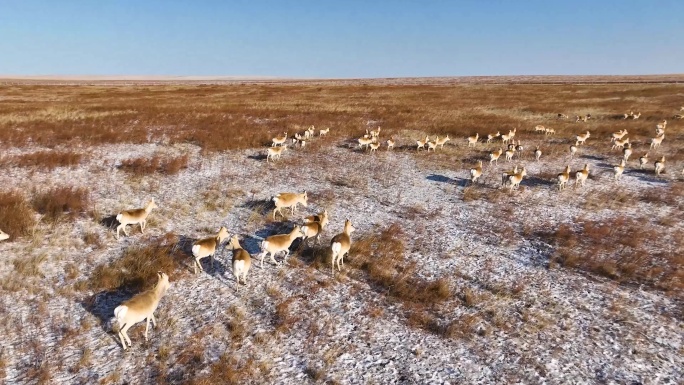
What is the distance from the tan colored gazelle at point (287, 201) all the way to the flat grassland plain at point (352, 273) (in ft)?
1.79

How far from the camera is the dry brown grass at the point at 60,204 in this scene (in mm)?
18000

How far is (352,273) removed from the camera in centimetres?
1460

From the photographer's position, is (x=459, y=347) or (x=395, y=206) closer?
(x=459, y=347)

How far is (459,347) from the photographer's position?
1077 cm

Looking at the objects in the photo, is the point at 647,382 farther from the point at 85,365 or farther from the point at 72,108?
the point at 72,108

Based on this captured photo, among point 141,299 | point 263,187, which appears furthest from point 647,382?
point 263,187

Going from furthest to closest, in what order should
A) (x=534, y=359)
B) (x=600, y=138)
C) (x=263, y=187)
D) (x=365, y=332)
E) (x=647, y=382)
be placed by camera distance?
(x=600, y=138) → (x=263, y=187) → (x=365, y=332) → (x=534, y=359) → (x=647, y=382)

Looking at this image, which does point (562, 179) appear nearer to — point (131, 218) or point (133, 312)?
point (131, 218)

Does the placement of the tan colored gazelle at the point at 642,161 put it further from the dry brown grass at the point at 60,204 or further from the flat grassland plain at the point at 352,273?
the dry brown grass at the point at 60,204

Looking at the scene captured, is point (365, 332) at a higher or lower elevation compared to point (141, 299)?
lower

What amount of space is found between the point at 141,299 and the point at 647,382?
38.6ft

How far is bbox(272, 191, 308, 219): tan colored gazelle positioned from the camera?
18.8 m

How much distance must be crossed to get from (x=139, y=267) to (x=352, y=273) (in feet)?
22.6

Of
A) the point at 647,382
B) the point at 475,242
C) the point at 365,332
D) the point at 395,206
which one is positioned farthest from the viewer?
the point at 395,206
